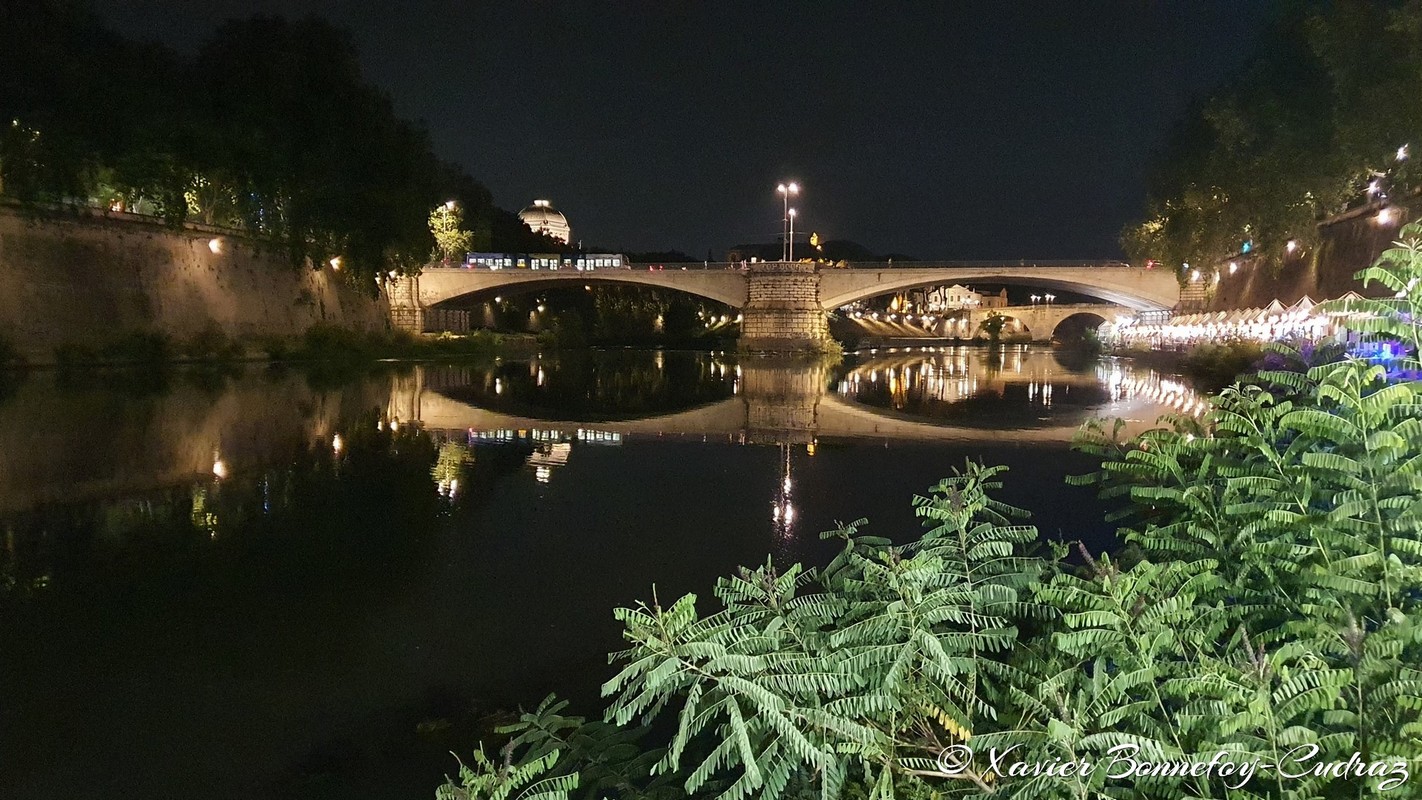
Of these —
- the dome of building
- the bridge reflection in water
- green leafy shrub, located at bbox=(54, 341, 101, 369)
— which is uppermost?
the dome of building

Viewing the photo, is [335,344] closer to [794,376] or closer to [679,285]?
[794,376]

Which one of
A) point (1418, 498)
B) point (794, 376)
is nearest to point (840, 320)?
point (794, 376)

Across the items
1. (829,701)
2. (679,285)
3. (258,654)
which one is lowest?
(258,654)

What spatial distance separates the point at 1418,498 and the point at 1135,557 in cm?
150

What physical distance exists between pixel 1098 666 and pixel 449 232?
238 feet

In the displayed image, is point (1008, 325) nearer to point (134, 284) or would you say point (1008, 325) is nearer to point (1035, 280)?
point (1035, 280)

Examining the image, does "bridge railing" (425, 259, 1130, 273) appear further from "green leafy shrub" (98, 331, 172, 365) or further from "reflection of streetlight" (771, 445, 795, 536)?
"reflection of streetlight" (771, 445, 795, 536)

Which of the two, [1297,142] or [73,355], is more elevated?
[1297,142]

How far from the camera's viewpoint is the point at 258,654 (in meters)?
6.82

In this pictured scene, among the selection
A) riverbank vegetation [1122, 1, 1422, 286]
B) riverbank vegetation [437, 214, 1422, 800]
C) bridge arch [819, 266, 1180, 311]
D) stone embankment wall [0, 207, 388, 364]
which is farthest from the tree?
riverbank vegetation [437, 214, 1422, 800]

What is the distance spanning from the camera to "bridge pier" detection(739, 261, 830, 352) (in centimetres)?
6888

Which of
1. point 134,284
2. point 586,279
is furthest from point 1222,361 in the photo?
point 586,279

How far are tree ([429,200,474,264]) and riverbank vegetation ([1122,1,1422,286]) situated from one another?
51.9 m

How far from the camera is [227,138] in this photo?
39906 mm
